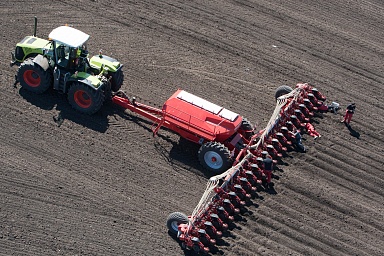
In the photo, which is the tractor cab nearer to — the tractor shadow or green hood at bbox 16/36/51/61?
green hood at bbox 16/36/51/61

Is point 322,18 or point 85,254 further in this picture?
point 322,18

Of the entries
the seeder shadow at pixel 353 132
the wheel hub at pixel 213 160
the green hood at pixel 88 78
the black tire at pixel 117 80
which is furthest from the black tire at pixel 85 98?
the seeder shadow at pixel 353 132

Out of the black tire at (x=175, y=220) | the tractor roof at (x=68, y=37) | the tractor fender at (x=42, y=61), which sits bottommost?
the black tire at (x=175, y=220)

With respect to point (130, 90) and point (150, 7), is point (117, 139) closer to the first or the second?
point (130, 90)

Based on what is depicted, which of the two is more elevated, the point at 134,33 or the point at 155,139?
the point at 134,33

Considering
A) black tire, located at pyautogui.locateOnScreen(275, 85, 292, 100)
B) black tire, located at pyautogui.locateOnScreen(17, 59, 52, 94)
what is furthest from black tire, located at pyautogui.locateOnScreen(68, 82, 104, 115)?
black tire, located at pyautogui.locateOnScreen(275, 85, 292, 100)

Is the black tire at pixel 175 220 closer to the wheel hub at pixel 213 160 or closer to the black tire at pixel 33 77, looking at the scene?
the wheel hub at pixel 213 160

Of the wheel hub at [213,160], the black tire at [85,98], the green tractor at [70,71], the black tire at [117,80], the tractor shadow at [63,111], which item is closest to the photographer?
the wheel hub at [213,160]

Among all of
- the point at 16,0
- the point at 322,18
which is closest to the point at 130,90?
the point at 16,0
